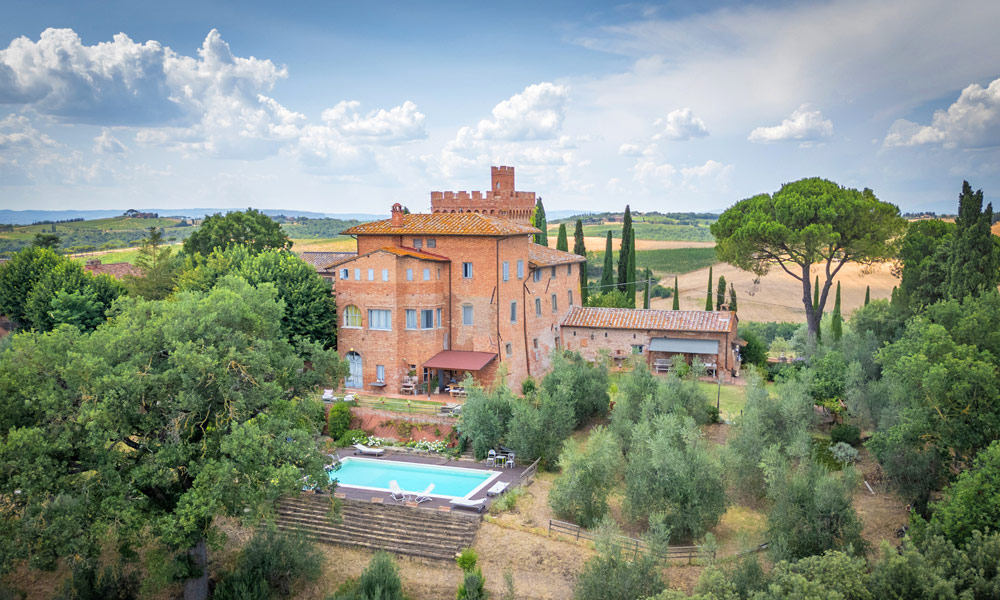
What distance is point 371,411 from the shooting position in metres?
32.9

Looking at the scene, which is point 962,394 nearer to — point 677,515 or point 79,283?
point 677,515

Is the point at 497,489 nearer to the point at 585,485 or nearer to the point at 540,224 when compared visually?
the point at 585,485

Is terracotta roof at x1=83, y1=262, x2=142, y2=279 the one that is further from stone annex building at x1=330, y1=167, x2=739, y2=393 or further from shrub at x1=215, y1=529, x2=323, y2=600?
shrub at x1=215, y1=529, x2=323, y2=600

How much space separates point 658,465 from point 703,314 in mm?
20025

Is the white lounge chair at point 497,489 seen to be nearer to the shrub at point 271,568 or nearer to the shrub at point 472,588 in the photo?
the shrub at point 472,588

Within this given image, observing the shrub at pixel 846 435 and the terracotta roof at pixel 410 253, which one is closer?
the shrub at pixel 846 435

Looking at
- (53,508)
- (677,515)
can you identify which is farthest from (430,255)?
(53,508)

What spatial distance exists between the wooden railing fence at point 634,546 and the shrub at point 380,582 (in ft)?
18.2

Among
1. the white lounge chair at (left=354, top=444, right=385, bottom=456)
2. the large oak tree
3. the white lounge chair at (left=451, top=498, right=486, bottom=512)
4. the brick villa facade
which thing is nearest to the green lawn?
the large oak tree

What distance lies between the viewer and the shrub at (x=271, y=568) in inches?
843

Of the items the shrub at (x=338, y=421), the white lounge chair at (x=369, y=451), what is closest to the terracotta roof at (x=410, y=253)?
the shrub at (x=338, y=421)

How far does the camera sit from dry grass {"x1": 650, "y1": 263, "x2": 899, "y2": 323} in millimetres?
73625

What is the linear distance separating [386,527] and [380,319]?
43.5 ft

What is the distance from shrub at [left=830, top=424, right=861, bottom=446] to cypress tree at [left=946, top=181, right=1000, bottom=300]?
783 cm
